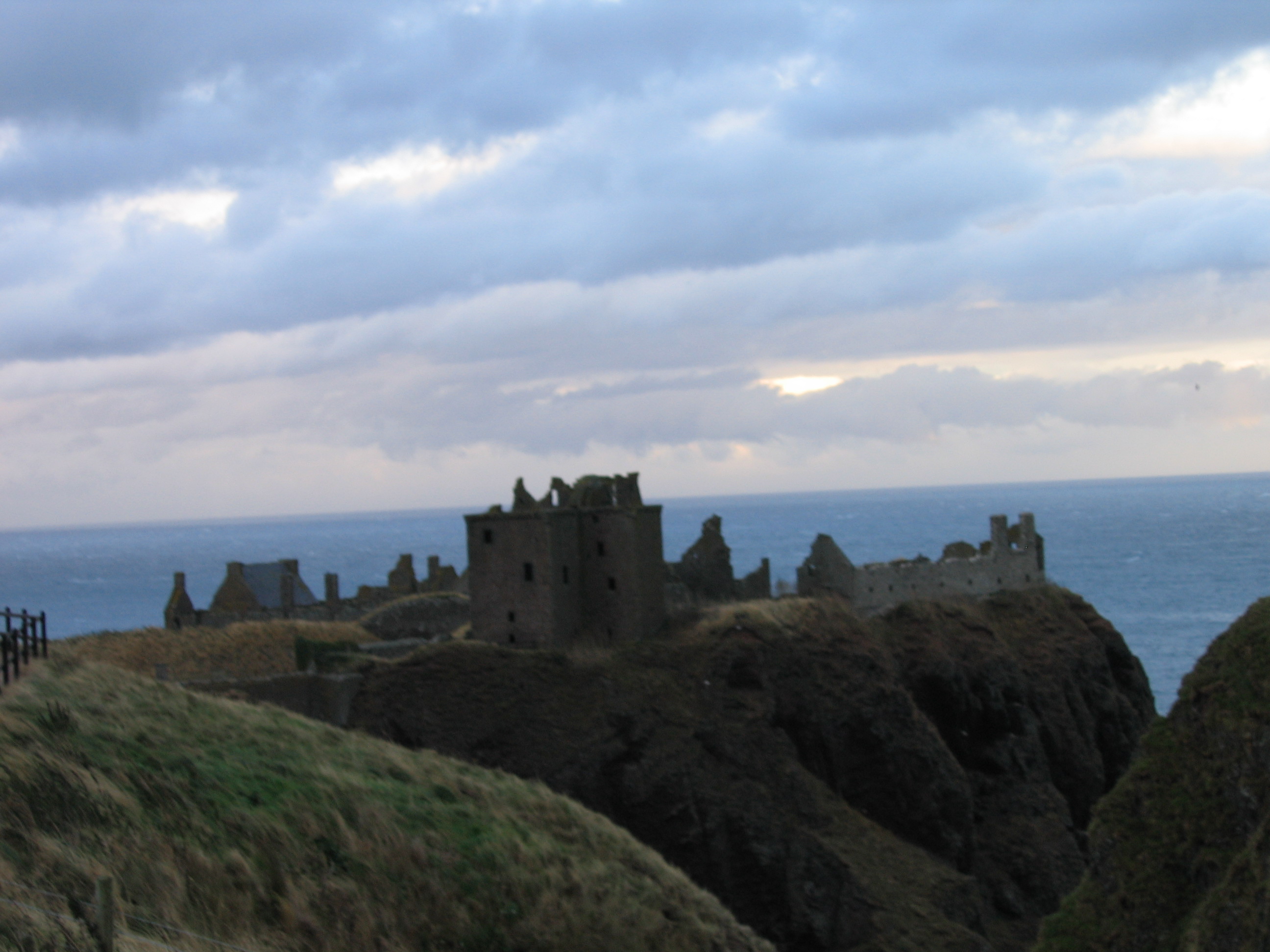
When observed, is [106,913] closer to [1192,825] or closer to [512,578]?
[1192,825]

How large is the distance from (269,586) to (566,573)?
73.2 feet

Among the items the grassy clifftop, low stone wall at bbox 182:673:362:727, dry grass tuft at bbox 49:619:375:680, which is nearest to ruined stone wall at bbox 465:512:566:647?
dry grass tuft at bbox 49:619:375:680

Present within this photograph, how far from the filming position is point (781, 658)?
4209cm

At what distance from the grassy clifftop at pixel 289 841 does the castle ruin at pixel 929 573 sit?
26127 millimetres

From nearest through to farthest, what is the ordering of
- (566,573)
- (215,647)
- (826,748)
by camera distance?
1. (826,748)
2. (566,573)
3. (215,647)

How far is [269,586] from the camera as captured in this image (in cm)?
5909

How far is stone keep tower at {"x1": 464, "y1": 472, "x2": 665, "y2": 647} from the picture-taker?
43.5 metres

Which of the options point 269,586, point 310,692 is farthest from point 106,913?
point 269,586

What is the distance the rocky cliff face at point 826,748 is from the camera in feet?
116

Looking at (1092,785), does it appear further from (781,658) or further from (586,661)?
(586,661)

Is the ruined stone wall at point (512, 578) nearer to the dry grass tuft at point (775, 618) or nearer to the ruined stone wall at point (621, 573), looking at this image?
the ruined stone wall at point (621, 573)

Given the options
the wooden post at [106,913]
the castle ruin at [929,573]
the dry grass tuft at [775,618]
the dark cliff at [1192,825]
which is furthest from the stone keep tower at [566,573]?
the wooden post at [106,913]

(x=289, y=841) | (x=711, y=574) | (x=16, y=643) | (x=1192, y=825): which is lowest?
(x=1192, y=825)

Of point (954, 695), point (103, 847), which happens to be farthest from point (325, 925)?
point (954, 695)
